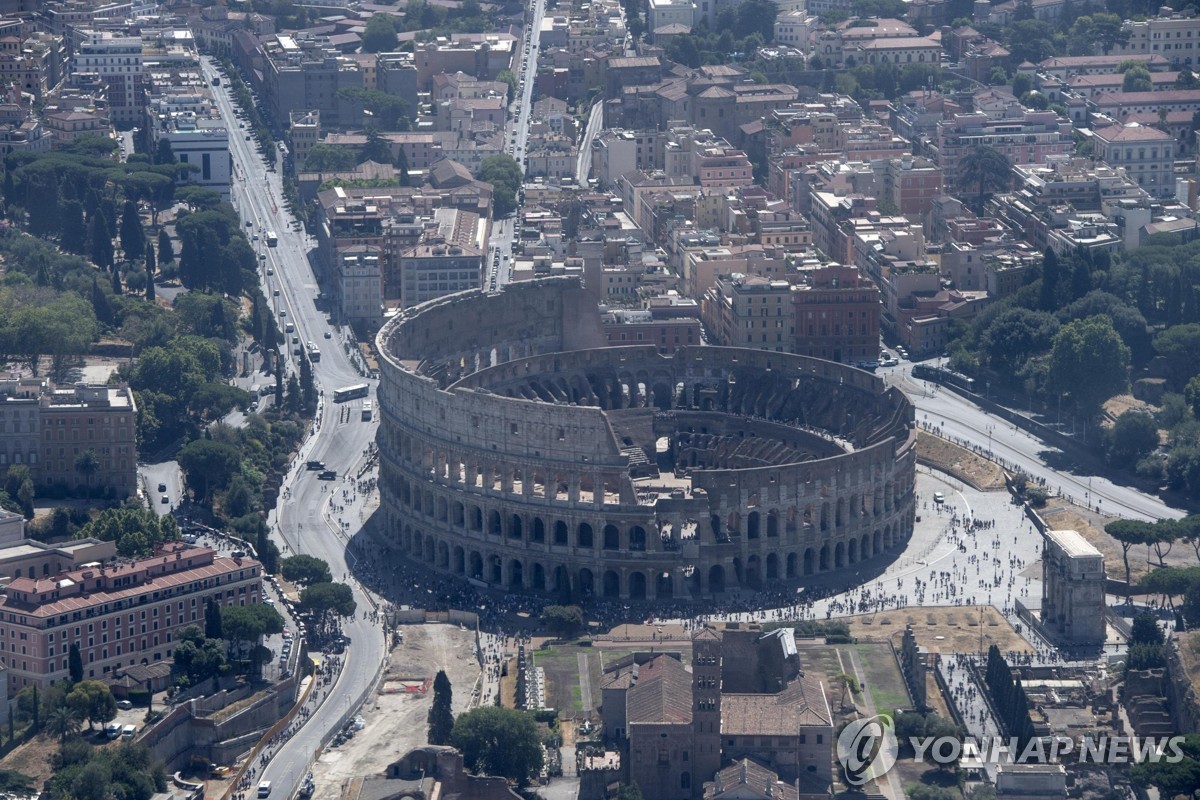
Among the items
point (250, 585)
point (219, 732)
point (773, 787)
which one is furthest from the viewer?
point (250, 585)

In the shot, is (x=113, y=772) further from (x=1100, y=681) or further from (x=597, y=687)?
(x=1100, y=681)

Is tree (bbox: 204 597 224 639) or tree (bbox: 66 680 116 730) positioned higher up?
tree (bbox: 204 597 224 639)

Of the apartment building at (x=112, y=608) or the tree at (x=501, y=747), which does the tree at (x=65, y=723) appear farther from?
the tree at (x=501, y=747)

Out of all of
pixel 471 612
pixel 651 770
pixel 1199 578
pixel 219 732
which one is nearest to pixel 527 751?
pixel 651 770

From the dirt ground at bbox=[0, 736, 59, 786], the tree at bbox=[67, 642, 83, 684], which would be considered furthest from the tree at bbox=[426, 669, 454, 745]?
the dirt ground at bbox=[0, 736, 59, 786]

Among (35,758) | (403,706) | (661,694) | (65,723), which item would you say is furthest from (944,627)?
(35,758)

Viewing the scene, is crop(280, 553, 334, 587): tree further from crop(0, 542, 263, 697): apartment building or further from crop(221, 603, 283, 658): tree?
crop(221, 603, 283, 658): tree

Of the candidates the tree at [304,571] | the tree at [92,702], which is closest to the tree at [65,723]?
the tree at [92,702]
